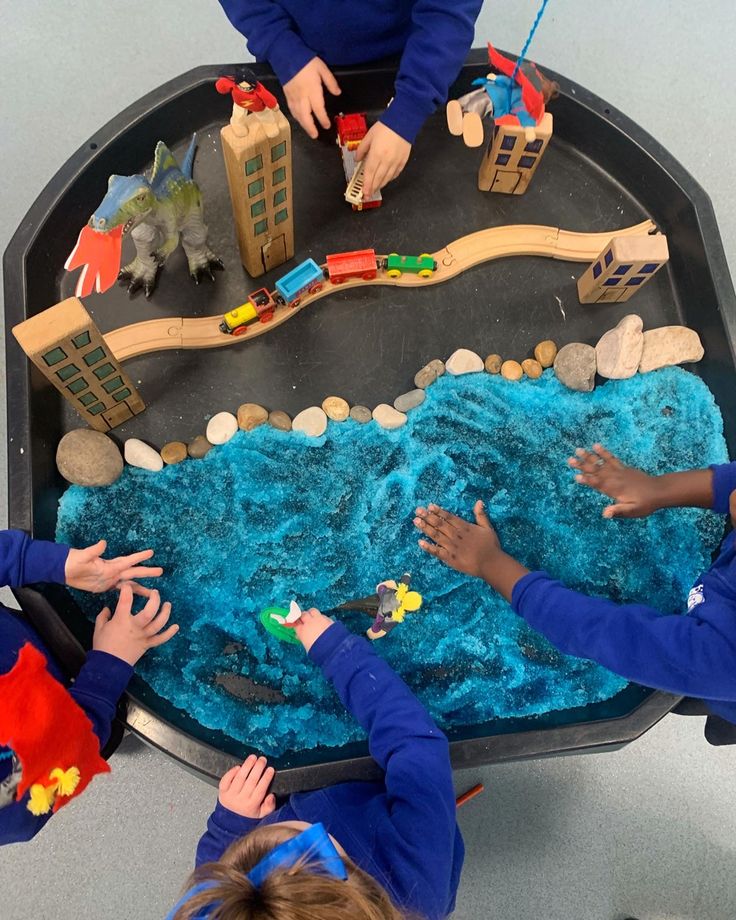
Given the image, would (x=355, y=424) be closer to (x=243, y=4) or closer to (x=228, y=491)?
(x=228, y=491)

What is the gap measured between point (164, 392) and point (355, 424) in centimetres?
27

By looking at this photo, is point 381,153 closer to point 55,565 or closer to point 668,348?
point 668,348

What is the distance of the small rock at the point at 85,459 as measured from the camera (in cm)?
82

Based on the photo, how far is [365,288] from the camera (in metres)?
0.95

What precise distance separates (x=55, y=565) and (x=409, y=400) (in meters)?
0.49

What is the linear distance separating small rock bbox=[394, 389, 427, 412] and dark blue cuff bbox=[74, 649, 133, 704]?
18.6 inches

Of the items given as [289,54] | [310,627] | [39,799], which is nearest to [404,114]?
[289,54]

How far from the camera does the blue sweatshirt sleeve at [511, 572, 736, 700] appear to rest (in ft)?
2.10

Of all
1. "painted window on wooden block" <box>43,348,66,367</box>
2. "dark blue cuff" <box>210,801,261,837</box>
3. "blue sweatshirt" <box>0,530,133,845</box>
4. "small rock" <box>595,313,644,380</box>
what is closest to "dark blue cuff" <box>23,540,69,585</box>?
"blue sweatshirt" <box>0,530,133,845</box>

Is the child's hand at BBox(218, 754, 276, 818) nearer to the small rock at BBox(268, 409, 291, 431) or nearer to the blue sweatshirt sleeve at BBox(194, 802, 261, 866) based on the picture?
the blue sweatshirt sleeve at BBox(194, 802, 261, 866)

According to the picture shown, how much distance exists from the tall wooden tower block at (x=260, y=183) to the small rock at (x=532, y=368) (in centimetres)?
38

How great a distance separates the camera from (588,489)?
87cm

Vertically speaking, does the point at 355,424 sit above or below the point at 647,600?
above

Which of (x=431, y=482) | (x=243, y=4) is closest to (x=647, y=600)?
(x=431, y=482)
